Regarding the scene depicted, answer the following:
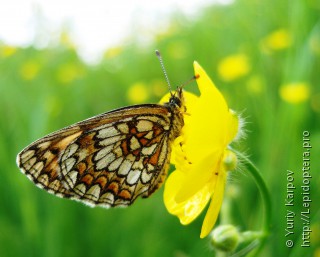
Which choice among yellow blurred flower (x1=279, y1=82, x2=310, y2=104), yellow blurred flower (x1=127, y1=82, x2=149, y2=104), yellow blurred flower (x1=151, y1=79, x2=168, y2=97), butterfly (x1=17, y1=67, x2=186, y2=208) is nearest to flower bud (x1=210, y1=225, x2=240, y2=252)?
butterfly (x1=17, y1=67, x2=186, y2=208)

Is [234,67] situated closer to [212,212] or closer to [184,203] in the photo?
[184,203]

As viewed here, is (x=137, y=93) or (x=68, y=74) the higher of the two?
(x=68, y=74)

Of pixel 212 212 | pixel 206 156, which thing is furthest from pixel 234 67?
pixel 212 212

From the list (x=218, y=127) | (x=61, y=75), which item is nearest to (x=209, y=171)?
(x=218, y=127)

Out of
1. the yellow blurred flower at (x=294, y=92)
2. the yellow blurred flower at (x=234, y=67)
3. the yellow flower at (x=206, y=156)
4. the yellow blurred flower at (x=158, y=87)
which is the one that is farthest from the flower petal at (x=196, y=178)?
the yellow blurred flower at (x=158, y=87)

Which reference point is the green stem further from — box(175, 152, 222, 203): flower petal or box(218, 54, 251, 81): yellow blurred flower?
box(218, 54, 251, 81): yellow blurred flower

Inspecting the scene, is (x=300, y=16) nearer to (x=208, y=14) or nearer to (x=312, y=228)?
(x=312, y=228)

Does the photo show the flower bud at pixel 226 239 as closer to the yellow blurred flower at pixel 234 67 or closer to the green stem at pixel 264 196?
the green stem at pixel 264 196
